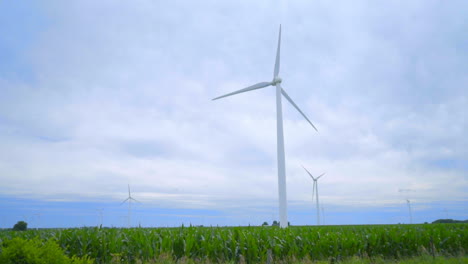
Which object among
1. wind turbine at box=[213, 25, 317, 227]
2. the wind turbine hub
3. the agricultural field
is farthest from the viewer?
the wind turbine hub

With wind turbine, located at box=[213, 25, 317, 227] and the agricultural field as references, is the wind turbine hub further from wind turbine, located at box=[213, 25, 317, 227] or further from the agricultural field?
the agricultural field

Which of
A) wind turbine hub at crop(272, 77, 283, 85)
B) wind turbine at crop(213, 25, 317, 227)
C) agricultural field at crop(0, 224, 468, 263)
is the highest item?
wind turbine hub at crop(272, 77, 283, 85)

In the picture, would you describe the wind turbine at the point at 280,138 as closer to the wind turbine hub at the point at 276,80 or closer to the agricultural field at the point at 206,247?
the wind turbine hub at the point at 276,80

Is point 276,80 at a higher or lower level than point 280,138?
higher

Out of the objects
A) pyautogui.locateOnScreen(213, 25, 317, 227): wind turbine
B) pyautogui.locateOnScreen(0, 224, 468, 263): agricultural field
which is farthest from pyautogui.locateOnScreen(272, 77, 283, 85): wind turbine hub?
pyautogui.locateOnScreen(0, 224, 468, 263): agricultural field

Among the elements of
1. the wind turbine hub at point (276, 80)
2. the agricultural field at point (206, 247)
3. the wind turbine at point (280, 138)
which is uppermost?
the wind turbine hub at point (276, 80)

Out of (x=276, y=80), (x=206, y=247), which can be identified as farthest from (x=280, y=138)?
(x=206, y=247)

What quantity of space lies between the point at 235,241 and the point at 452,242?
15765 mm

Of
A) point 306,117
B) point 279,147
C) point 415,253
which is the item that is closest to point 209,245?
point 415,253

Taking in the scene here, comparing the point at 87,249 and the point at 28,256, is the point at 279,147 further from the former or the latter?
the point at 28,256

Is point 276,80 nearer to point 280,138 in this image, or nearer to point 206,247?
point 280,138

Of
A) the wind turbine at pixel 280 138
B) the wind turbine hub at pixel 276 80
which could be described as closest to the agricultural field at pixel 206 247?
the wind turbine at pixel 280 138

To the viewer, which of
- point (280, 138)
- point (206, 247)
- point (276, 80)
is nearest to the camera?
point (206, 247)

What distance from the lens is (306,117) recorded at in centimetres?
3994
